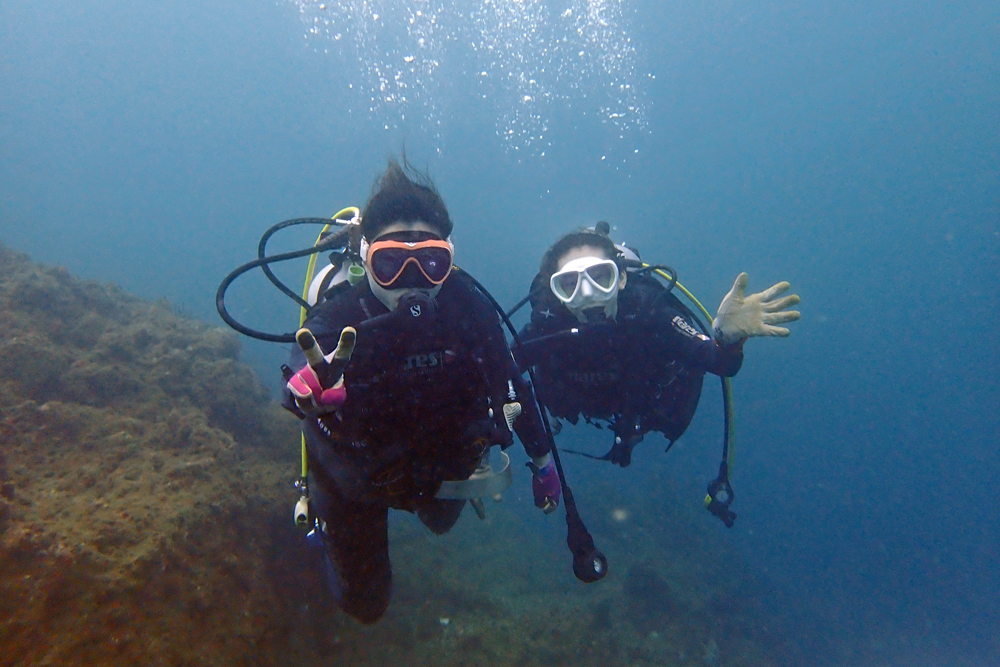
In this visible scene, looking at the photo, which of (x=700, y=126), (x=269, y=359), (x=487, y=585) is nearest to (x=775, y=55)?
(x=700, y=126)

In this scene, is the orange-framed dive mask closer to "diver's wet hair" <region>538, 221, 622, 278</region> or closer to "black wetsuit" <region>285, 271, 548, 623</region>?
"black wetsuit" <region>285, 271, 548, 623</region>

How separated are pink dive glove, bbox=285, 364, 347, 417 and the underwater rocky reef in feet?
9.44

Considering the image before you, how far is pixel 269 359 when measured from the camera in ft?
98.4

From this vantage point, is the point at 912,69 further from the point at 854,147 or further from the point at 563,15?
the point at 563,15

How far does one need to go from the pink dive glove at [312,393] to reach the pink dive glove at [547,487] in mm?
2410

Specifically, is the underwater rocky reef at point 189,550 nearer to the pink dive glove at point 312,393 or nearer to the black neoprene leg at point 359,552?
the black neoprene leg at point 359,552

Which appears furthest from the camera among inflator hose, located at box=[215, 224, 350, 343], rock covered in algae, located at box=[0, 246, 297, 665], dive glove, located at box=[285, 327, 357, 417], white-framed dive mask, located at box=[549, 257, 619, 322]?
white-framed dive mask, located at box=[549, 257, 619, 322]

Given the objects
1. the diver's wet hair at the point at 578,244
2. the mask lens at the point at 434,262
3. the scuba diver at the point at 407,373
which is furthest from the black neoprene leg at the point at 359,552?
the diver's wet hair at the point at 578,244

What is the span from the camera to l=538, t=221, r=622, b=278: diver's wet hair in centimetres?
512

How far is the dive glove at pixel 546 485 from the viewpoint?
151 inches

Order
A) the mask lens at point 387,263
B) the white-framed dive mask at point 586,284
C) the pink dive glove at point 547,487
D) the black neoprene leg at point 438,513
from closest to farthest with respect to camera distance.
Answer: the mask lens at point 387,263 < the black neoprene leg at point 438,513 < the pink dive glove at point 547,487 < the white-framed dive mask at point 586,284

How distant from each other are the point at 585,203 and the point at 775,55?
1242 inches

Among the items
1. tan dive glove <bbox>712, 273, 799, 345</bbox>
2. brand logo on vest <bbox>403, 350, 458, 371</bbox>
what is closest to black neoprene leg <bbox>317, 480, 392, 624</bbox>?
brand logo on vest <bbox>403, 350, 458, 371</bbox>

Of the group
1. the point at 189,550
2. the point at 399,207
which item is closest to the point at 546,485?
the point at 399,207
